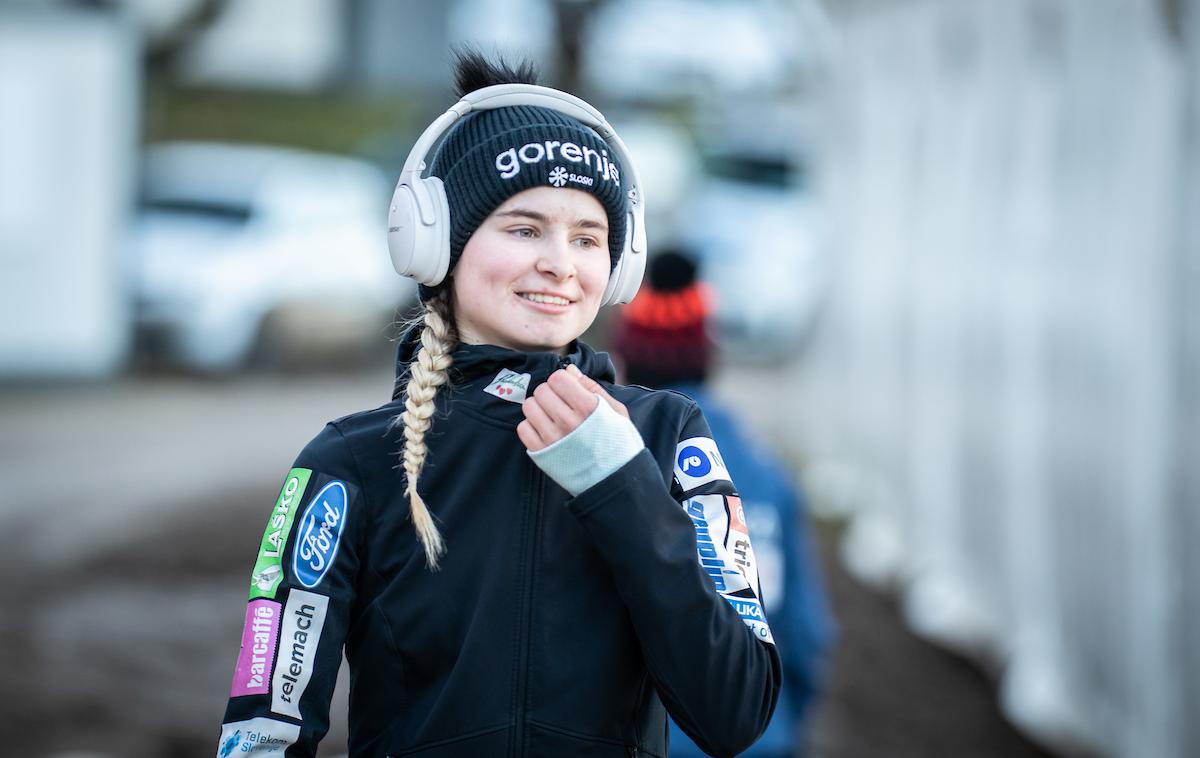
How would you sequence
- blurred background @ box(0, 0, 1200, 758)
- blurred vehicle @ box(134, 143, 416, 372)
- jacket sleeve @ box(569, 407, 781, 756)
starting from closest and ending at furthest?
jacket sleeve @ box(569, 407, 781, 756), blurred background @ box(0, 0, 1200, 758), blurred vehicle @ box(134, 143, 416, 372)

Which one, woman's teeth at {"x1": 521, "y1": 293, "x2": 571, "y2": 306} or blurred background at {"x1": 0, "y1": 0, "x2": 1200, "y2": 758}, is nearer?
woman's teeth at {"x1": 521, "y1": 293, "x2": 571, "y2": 306}

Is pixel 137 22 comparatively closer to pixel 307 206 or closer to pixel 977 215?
pixel 307 206

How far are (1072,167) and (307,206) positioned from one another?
45.2ft

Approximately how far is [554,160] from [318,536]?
56 cm

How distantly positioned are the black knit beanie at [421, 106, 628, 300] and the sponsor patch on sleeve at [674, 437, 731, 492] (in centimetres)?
32

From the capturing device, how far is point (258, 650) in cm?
157

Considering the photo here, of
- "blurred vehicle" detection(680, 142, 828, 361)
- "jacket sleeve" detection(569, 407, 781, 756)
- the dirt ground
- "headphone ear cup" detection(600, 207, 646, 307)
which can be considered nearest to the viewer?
"jacket sleeve" detection(569, 407, 781, 756)

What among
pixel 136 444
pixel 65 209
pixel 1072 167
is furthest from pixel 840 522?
pixel 65 209

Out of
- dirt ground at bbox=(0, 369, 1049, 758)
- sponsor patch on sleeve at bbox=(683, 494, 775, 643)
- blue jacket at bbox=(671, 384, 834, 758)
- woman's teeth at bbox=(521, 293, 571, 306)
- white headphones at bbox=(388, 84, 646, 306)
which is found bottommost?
dirt ground at bbox=(0, 369, 1049, 758)

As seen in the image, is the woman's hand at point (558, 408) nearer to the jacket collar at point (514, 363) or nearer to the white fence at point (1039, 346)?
the jacket collar at point (514, 363)

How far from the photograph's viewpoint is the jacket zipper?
155 cm

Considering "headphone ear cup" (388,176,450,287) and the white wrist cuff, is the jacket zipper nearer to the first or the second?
the white wrist cuff

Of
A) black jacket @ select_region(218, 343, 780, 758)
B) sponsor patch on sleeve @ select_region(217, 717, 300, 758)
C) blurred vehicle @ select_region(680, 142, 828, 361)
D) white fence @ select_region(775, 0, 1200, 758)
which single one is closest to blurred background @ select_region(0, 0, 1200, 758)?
white fence @ select_region(775, 0, 1200, 758)

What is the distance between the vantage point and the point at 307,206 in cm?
1736
